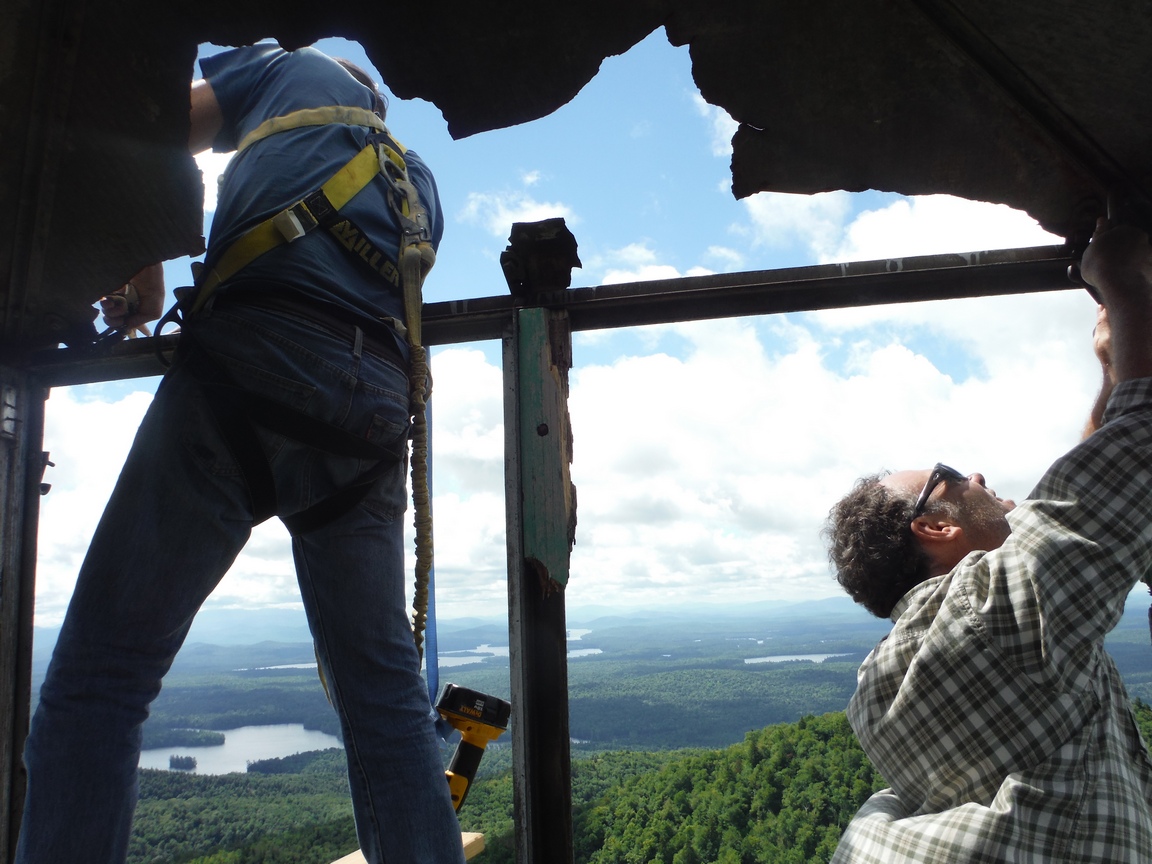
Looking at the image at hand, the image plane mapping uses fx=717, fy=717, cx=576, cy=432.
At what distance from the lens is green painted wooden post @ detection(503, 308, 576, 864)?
1.80 meters

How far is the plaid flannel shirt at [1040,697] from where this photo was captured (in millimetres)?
1243

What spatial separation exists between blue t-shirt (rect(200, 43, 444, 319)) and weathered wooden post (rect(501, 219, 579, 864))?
34cm

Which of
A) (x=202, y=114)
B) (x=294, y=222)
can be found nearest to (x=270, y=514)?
(x=294, y=222)

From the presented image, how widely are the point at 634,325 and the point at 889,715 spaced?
1.15 m

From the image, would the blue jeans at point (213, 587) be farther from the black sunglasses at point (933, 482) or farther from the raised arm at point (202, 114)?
the black sunglasses at point (933, 482)

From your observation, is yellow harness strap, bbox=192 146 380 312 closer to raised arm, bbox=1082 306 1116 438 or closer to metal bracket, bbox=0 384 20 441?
metal bracket, bbox=0 384 20 441

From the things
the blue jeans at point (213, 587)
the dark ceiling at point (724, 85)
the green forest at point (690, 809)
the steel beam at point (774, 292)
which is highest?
the dark ceiling at point (724, 85)

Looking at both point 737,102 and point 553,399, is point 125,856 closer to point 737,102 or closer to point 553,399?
point 553,399

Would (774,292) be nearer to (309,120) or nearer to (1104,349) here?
(1104,349)

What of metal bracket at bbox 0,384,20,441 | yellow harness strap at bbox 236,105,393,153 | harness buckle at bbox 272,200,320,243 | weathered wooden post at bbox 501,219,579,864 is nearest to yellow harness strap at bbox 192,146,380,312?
harness buckle at bbox 272,200,320,243

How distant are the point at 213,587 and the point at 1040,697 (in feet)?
5.01

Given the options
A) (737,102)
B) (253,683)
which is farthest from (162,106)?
(253,683)

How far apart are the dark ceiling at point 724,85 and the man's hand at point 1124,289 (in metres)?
0.09

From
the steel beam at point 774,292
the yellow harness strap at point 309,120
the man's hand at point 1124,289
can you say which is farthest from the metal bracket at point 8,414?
the man's hand at point 1124,289
